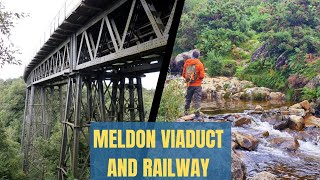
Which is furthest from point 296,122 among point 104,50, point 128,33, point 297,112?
point 104,50

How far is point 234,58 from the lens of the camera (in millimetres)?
2287

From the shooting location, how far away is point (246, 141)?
2.21 m

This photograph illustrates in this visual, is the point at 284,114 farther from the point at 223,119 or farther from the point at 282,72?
the point at 223,119

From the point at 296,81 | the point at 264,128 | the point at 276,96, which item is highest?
the point at 296,81

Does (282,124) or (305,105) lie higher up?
(305,105)

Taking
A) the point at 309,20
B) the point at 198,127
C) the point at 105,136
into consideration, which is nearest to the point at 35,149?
the point at 105,136

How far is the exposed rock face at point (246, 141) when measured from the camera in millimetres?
2171

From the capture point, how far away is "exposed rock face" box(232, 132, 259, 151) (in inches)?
85.5

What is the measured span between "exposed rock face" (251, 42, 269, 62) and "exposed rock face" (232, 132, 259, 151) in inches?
23.2

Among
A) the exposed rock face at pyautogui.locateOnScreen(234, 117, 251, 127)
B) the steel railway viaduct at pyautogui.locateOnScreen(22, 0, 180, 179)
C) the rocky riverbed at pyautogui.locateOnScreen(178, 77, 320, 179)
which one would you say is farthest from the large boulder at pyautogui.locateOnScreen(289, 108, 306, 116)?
the steel railway viaduct at pyautogui.locateOnScreen(22, 0, 180, 179)

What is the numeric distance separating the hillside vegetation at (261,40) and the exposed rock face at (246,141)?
0.42 metres

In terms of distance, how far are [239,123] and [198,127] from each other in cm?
39

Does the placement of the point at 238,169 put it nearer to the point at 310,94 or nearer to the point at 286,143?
the point at 286,143

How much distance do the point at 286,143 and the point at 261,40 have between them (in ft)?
2.60
